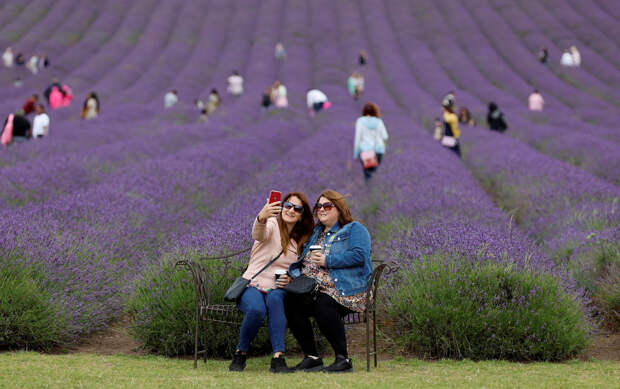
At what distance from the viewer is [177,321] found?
3.63 metres

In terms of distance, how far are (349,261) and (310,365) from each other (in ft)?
1.92

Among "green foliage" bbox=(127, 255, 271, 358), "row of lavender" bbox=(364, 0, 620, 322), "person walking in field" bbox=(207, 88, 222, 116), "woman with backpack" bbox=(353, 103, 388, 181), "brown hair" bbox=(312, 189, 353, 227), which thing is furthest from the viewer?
"person walking in field" bbox=(207, 88, 222, 116)

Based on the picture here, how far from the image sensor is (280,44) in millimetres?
25078

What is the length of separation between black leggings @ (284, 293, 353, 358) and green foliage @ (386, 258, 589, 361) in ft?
1.75

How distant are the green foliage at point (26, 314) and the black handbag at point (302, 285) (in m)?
1.39

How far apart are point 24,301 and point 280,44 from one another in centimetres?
2263

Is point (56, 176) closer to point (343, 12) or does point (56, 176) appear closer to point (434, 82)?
point (434, 82)

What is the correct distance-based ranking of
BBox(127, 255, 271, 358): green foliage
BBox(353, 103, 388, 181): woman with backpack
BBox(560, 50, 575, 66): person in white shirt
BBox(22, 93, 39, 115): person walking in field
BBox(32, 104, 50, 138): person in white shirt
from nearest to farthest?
BBox(127, 255, 271, 358): green foliage < BBox(353, 103, 388, 181): woman with backpack < BBox(32, 104, 50, 138): person in white shirt < BBox(22, 93, 39, 115): person walking in field < BBox(560, 50, 575, 66): person in white shirt

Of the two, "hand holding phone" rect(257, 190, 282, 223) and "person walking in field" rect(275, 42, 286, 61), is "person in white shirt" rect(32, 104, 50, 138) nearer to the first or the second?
"hand holding phone" rect(257, 190, 282, 223)

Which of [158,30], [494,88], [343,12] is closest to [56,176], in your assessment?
[494,88]

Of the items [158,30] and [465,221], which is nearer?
[465,221]

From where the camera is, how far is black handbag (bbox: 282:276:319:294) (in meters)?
3.24

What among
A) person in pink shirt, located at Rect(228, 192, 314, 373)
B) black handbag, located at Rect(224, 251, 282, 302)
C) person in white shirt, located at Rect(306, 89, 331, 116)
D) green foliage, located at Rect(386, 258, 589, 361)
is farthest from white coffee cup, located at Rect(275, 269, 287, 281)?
person in white shirt, located at Rect(306, 89, 331, 116)

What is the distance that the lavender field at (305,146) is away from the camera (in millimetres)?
4199
